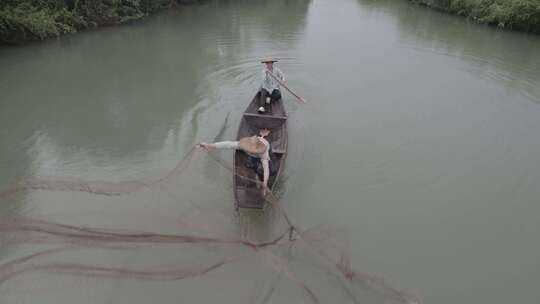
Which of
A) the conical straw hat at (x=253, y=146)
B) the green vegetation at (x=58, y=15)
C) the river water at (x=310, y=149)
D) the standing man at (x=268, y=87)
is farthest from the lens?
the green vegetation at (x=58, y=15)

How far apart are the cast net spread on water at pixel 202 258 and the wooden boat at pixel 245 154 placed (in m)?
0.30

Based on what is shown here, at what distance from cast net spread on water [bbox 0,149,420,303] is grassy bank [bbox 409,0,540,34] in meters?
17.5

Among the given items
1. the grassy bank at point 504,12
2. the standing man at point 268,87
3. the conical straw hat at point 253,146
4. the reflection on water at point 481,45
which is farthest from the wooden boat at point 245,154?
the grassy bank at point 504,12

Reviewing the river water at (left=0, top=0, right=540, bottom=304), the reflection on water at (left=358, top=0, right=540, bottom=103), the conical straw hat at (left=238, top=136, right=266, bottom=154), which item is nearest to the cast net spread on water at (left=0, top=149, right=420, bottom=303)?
the river water at (left=0, top=0, right=540, bottom=304)

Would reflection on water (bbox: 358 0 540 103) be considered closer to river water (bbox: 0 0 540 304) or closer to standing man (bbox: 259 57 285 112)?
river water (bbox: 0 0 540 304)

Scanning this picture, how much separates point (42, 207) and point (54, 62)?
26.1ft

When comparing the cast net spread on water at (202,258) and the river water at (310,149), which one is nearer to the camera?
the cast net spread on water at (202,258)

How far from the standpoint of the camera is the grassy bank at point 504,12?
17.8 metres

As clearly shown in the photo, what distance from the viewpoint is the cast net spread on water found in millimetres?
5000

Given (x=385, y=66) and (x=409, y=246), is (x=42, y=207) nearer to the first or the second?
(x=409, y=246)

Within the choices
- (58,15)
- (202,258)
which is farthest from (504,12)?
(202,258)

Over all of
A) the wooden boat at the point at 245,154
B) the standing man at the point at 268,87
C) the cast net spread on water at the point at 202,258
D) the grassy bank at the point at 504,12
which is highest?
the grassy bank at the point at 504,12

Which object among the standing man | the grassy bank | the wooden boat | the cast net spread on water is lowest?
the cast net spread on water

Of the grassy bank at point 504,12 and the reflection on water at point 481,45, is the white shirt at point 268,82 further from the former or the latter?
the grassy bank at point 504,12
